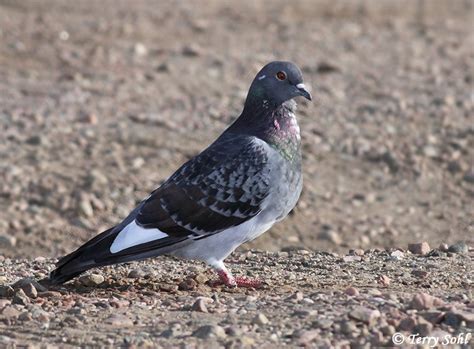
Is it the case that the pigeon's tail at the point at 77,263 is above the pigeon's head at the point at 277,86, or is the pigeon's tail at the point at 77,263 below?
below

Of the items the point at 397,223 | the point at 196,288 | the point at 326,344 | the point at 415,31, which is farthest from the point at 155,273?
the point at 415,31

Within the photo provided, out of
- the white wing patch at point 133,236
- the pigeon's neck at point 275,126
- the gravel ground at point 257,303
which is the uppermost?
the pigeon's neck at point 275,126

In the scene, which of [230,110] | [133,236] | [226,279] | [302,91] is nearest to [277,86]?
[302,91]

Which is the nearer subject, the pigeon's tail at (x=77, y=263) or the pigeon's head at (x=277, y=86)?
the pigeon's tail at (x=77, y=263)

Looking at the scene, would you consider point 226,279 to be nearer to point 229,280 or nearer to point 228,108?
point 229,280

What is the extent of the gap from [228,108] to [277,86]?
252 inches

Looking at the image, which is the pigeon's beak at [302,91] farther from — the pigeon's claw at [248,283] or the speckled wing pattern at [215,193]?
the pigeon's claw at [248,283]

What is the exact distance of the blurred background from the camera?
40.4ft

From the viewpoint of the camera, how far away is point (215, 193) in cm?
831

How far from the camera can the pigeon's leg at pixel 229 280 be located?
8.12 metres

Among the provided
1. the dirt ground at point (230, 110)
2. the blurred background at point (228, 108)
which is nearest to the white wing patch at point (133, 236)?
the dirt ground at point (230, 110)

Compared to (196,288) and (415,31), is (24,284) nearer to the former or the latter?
(196,288)

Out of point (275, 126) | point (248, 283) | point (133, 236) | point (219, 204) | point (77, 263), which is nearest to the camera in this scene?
point (77, 263)

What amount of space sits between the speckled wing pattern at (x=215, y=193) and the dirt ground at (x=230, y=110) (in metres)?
0.87
